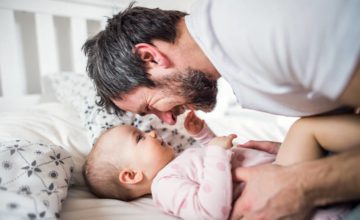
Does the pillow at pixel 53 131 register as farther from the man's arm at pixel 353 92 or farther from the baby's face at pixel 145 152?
the man's arm at pixel 353 92

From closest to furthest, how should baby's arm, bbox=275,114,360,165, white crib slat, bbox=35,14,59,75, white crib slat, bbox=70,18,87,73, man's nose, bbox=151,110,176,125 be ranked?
baby's arm, bbox=275,114,360,165 < man's nose, bbox=151,110,176,125 < white crib slat, bbox=35,14,59,75 < white crib slat, bbox=70,18,87,73

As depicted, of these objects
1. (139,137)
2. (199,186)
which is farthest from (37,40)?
(199,186)

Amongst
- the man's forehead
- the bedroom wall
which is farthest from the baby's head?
the bedroom wall

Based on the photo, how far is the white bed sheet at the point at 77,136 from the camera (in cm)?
75

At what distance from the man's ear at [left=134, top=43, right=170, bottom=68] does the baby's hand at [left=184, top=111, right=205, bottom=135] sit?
33cm

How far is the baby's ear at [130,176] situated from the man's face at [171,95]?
174mm

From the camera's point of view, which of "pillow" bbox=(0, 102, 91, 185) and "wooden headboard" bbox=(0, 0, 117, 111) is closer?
"pillow" bbox=(0, 102, 91, 185)

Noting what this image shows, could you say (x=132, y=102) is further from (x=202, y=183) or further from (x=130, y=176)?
(x=202, y=183)

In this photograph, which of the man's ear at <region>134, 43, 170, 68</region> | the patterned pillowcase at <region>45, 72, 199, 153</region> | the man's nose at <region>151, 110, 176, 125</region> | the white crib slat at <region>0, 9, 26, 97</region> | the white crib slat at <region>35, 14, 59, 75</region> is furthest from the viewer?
the white crib slat at <region>35, 14, 59, 75</region>

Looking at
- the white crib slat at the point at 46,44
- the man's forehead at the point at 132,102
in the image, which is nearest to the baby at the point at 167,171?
the man's forehead at the point at 132,102

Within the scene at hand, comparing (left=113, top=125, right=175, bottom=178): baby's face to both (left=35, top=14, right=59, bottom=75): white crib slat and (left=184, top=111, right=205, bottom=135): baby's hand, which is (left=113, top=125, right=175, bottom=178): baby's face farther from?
(left=35, top=14, right=59, bottom=75): white crib slat

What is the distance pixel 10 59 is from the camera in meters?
1.52

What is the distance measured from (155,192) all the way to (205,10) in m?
0.46

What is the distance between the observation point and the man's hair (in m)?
0.87
